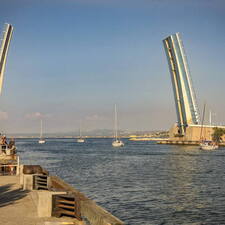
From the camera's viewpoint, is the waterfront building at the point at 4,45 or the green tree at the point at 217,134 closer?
the waterfront building at the point at 4,45

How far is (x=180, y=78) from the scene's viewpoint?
94.1m

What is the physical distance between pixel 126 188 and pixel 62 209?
622 inches

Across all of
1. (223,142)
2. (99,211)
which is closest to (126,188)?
(99,211)

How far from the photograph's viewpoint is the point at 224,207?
18891 millimetres

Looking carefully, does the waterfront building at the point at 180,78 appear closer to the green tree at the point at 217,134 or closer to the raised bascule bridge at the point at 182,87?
the raised bascule bridge at the point at 182,87

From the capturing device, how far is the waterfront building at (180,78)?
9338 centimetres

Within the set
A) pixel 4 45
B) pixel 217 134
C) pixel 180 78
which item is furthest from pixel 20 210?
pixel 217 134

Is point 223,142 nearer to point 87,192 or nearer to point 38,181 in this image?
point 87,192

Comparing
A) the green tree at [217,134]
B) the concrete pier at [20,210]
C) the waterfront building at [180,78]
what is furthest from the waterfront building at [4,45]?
the green tree at [217,134]

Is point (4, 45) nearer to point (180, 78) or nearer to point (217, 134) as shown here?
point (180, 78)

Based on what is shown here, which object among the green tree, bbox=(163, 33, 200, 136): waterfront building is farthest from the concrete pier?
the green tree

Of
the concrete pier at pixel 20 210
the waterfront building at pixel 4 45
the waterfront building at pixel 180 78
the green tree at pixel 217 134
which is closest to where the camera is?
the concrete pier at pixel 20 210

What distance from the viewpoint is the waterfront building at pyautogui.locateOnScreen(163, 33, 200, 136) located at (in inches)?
3676

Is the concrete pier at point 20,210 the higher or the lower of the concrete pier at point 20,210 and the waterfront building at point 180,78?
the lower
